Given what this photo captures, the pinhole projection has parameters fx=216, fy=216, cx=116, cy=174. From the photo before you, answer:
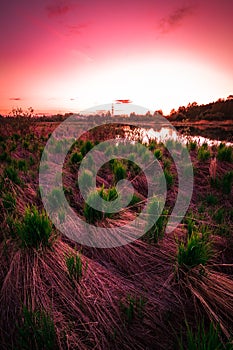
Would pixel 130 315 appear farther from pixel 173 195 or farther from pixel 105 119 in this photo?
pixel 105 119

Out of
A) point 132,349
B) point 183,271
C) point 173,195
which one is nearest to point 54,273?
point 132,349

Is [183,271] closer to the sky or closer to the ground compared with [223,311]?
closer to the sky

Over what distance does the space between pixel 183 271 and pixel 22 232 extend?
1.46 meters

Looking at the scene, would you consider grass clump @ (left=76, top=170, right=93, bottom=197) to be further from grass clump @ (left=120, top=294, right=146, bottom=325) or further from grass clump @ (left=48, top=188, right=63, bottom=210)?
grass clump @ (left=120, top=294, right=146, bottom=325)

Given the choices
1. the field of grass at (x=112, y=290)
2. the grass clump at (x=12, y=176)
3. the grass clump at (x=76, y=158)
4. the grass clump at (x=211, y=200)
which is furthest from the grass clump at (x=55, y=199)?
the grass clump at (x=211, y=200)

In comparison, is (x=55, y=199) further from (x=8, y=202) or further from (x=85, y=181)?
(x=85, y=181)

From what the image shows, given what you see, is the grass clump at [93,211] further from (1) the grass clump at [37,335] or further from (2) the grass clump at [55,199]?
(1) the grass clump at [37,335]

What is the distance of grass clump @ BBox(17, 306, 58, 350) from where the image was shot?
1.23m

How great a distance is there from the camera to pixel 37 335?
Answer: 125cm

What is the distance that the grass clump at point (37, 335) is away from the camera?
1229mm

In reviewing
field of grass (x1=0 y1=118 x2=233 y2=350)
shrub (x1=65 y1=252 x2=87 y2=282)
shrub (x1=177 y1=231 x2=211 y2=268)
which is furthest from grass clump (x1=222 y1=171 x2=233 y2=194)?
shrub (x1=65 y1=252 x2=87 y2=282)

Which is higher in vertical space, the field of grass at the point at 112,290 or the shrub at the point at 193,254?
the shrub at the point at 193,254

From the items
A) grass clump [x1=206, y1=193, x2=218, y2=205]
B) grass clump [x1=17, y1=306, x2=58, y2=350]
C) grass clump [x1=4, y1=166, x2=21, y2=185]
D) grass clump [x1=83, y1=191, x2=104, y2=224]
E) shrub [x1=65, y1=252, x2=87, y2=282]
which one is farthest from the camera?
grass clump [x1=206, y1=193, x2=218, y2=205]

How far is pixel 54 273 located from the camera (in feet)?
6.04
